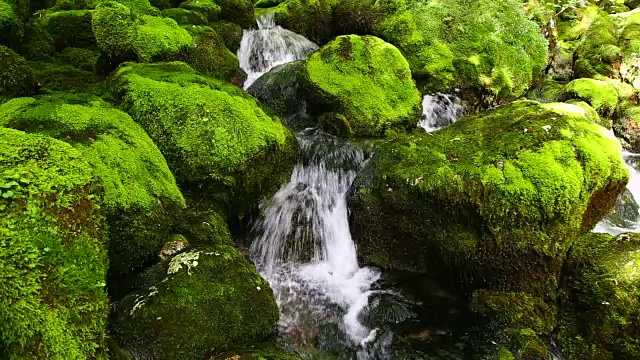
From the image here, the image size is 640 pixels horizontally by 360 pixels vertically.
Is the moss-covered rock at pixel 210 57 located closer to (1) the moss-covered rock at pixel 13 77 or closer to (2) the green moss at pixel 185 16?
(2) the green moss at pixel 185 16

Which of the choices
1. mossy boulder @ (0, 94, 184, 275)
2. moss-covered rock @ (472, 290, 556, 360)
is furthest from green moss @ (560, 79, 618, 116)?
mossy boulder @ (0, 94, 184, 275)

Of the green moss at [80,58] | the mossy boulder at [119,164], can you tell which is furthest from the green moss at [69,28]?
the mossy boulder at [119,164]

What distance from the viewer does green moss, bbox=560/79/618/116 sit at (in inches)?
439

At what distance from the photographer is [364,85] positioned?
8891 millimetres

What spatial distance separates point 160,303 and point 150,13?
7238mm

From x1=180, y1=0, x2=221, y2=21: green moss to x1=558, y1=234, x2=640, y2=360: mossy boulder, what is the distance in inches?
372

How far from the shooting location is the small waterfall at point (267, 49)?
10612mm

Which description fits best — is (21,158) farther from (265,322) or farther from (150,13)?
(150,13)

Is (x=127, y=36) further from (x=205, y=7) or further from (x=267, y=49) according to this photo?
(x=267, y=49)

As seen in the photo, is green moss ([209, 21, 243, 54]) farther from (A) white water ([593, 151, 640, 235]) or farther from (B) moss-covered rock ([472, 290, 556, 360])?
(A) white water ([593, 151, 640, 235])

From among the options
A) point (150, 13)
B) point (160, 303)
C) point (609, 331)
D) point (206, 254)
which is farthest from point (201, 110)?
point (609, 331)

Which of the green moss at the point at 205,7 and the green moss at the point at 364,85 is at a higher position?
the green moss at the point at 205,7

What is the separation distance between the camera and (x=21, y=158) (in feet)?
8.73

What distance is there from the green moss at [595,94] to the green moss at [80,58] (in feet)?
38.6
